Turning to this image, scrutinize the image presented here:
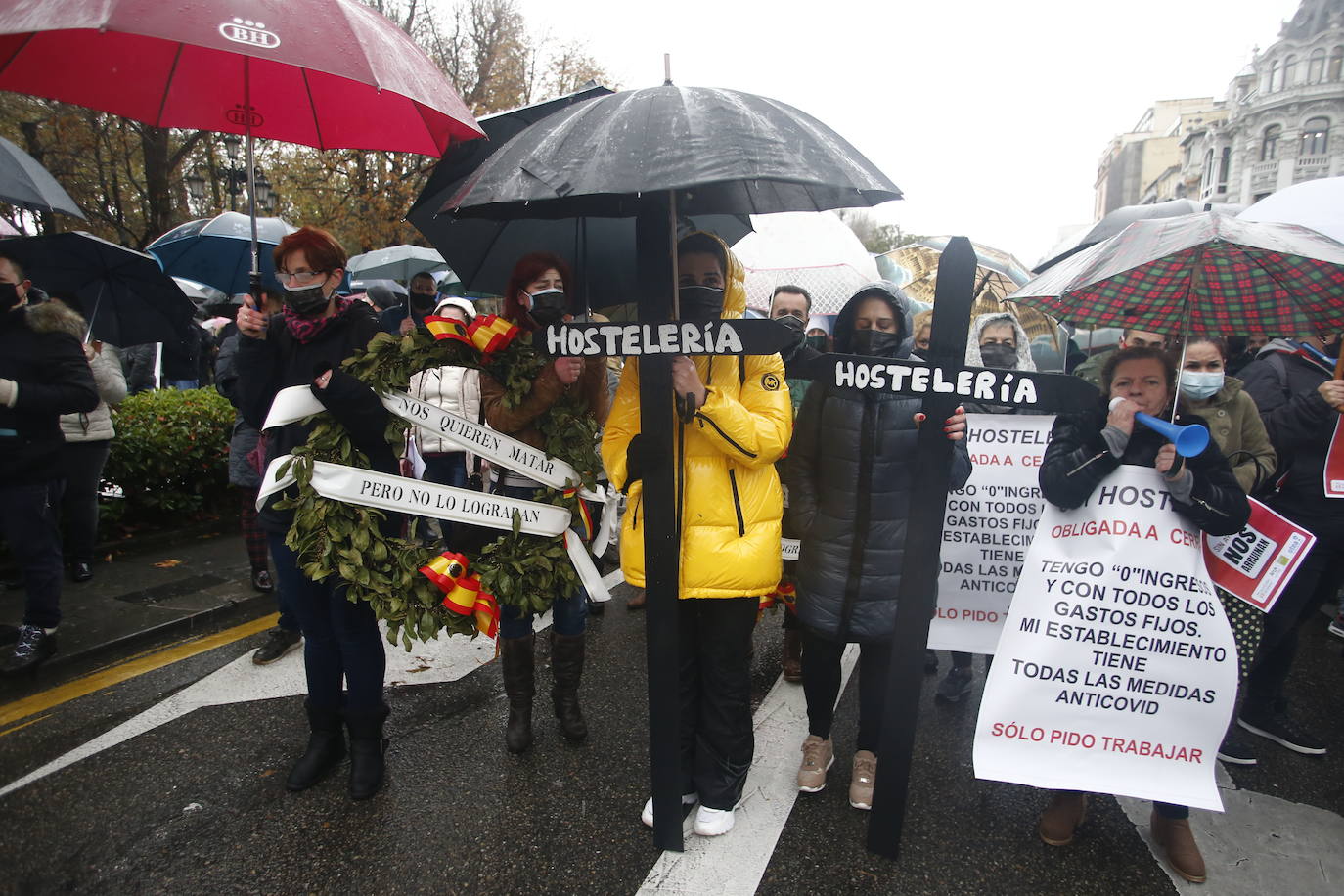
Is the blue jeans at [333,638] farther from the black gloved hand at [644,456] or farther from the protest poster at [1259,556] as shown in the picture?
the protest poster at [1259,556]

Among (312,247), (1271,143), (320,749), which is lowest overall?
(320,749)

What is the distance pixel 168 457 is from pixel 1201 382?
6880 mm

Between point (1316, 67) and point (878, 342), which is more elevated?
point (1316, 67)

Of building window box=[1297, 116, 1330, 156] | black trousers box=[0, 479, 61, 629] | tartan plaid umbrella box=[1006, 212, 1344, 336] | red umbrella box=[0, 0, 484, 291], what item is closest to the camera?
red umbrella box=[0, 0, 484, 291]

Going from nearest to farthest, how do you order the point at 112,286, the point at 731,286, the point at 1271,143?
the point at 731,286 → the point at 112,286 → the point at 1271,143

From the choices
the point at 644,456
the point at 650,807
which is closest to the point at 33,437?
the point at 644,456

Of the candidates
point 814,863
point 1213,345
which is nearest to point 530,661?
point 814,863

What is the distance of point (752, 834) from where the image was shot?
110 inches

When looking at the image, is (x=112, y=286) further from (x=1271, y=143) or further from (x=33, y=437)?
(x=1271, y=143)

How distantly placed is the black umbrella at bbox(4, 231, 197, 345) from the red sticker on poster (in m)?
6.32

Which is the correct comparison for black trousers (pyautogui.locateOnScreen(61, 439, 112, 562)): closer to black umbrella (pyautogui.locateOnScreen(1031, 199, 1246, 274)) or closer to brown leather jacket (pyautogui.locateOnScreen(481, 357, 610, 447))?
brown leather jacket (pyautogui.locateOnScreen(481, 357, 610, 447))

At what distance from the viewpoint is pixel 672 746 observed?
2.63m

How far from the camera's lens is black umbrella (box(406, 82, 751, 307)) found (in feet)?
9.46

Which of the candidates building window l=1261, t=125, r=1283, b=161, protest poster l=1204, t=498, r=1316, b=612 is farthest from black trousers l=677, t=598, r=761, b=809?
building window l=1261, t=125, r=1283, b=161
